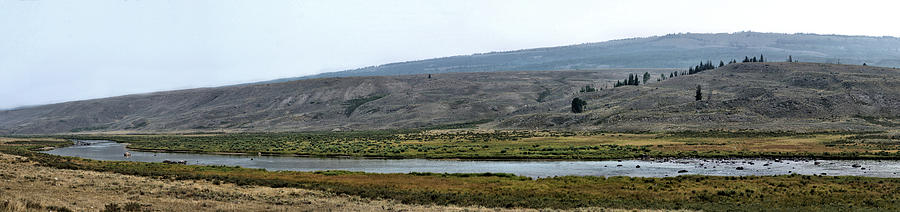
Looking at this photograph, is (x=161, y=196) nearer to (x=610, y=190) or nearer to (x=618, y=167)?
(x=610, y=190)

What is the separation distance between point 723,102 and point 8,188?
16487 centimetres

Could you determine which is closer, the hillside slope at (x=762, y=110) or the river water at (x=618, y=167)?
the river water at (x=618, y=167)

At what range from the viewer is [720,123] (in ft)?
476

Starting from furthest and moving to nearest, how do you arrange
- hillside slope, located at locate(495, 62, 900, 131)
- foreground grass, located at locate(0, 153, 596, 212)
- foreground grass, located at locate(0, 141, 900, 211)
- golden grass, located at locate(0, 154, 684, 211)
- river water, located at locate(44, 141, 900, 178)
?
hillside slope, located at locate(495, 62, 900, 131) → river water, located at locate(44, 141, 900, 178) → foreground grass, located at locate(0, 141, 900, 211) → golden grass, located at locate(0, 154, 684, 211) → foreground grass, located at locate(0, 153, 596, 212)

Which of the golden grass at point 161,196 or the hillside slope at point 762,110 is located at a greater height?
the golden grass at point 161,196

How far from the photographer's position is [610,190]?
44.4 m

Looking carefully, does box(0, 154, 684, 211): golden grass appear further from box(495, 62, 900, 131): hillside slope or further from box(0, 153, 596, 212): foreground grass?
box(495, 62, 900, 131): hillside slope

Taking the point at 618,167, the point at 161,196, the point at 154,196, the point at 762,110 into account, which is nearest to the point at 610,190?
the point at 618,167

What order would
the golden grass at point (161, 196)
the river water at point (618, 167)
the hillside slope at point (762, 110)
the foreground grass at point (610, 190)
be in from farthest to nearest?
the hillside slope at point (762, 110) < the river water at point (618, 167) < the foreground grass at point (610, 190) < the golden grass at point (161, 196)

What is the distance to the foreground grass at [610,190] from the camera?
36.8 meters

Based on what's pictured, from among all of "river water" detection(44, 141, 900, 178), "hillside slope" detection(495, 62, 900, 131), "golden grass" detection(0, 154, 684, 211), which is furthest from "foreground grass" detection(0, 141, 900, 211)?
"hillside slope" detection(495, 62, 900, 131)

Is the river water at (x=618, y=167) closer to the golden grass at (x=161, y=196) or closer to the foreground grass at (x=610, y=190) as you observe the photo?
the foreground grass at (x=610, y=190)

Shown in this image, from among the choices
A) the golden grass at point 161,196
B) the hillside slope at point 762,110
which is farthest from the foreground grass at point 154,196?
the hillside slope at point 762,110

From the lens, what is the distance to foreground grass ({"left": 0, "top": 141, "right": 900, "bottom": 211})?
36.8m
